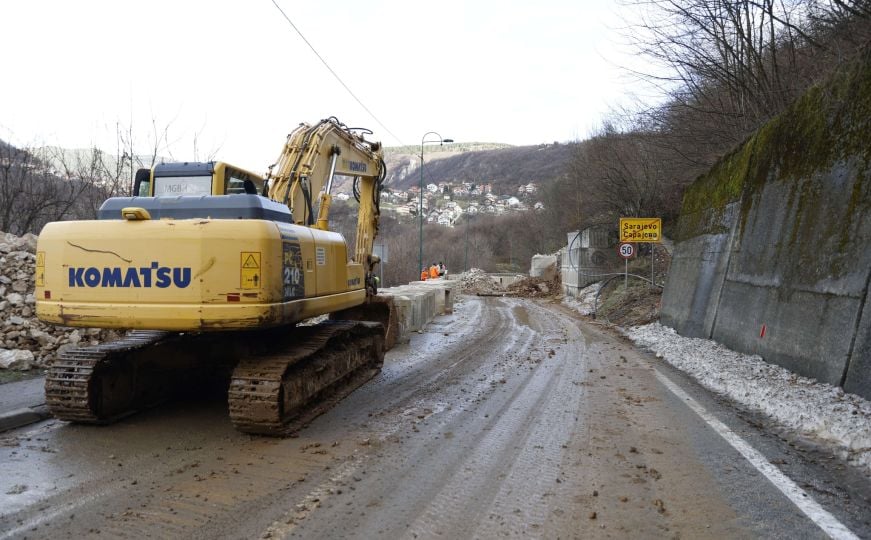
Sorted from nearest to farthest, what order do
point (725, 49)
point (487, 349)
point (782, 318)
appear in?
point (782, 318) < point (487, 349) < point (725, 49)

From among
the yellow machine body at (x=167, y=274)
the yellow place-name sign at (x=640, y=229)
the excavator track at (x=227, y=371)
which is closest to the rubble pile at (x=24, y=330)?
the excavator track at (x=227, y=371)

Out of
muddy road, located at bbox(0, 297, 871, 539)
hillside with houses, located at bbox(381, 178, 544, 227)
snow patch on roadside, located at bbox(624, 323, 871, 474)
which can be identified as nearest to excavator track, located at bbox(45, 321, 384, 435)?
muddy road, located at bbox(0, 297, 871, 539)

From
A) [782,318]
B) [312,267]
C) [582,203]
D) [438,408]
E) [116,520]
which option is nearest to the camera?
[116,520]

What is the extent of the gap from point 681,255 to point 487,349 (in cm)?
662

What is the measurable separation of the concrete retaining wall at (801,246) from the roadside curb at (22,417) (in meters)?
8.77

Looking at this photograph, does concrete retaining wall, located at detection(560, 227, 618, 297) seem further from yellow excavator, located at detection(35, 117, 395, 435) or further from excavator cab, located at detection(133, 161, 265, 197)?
excavator cab, located at detection(133, 161, 265, 197)

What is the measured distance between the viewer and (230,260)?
5465 mm

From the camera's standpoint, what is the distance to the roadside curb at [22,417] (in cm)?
626

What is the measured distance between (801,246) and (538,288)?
26496mm

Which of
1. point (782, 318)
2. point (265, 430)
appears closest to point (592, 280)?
point (782, 318)

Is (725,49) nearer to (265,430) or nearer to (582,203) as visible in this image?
(265,430)

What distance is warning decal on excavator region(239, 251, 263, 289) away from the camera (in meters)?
5.47

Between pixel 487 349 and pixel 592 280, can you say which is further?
pixel 592 280

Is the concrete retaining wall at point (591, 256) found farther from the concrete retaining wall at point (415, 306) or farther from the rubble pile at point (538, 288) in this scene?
the concrete retaining wall at point (415, 306)
